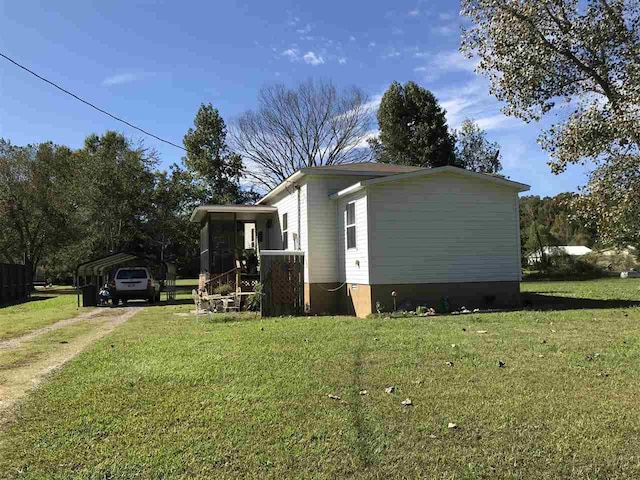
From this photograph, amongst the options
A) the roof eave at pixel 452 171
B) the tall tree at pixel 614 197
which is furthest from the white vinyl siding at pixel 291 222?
the tall tree at pixel 614 197

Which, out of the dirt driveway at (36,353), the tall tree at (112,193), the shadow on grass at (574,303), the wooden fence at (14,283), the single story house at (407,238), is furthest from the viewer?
the tall tree at (112,193)

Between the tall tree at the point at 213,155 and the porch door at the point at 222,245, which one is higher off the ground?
the tall tree at the point at 213,155

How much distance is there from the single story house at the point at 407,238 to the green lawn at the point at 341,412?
5.09 metres

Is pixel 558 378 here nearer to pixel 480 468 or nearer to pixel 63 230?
pixel 480 468

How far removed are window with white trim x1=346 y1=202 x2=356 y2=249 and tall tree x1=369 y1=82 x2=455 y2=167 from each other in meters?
22.6

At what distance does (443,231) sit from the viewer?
1432 cm

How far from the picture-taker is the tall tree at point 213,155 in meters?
39.8

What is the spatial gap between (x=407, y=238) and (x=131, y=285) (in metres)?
12.2

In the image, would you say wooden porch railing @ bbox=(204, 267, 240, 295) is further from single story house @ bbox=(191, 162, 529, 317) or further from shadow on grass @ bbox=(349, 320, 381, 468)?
shadow on grass @ bbox=(349, 320, 381, 468)

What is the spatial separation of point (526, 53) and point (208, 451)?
551 inches

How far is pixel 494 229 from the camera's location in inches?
582

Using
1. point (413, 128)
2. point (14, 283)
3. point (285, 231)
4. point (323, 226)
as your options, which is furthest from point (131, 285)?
point (413, 128)

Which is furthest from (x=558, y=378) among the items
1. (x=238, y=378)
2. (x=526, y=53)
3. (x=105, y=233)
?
(x=105, y=233)

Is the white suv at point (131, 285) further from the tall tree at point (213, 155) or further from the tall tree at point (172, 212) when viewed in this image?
the tall tree at point (213, 155)
